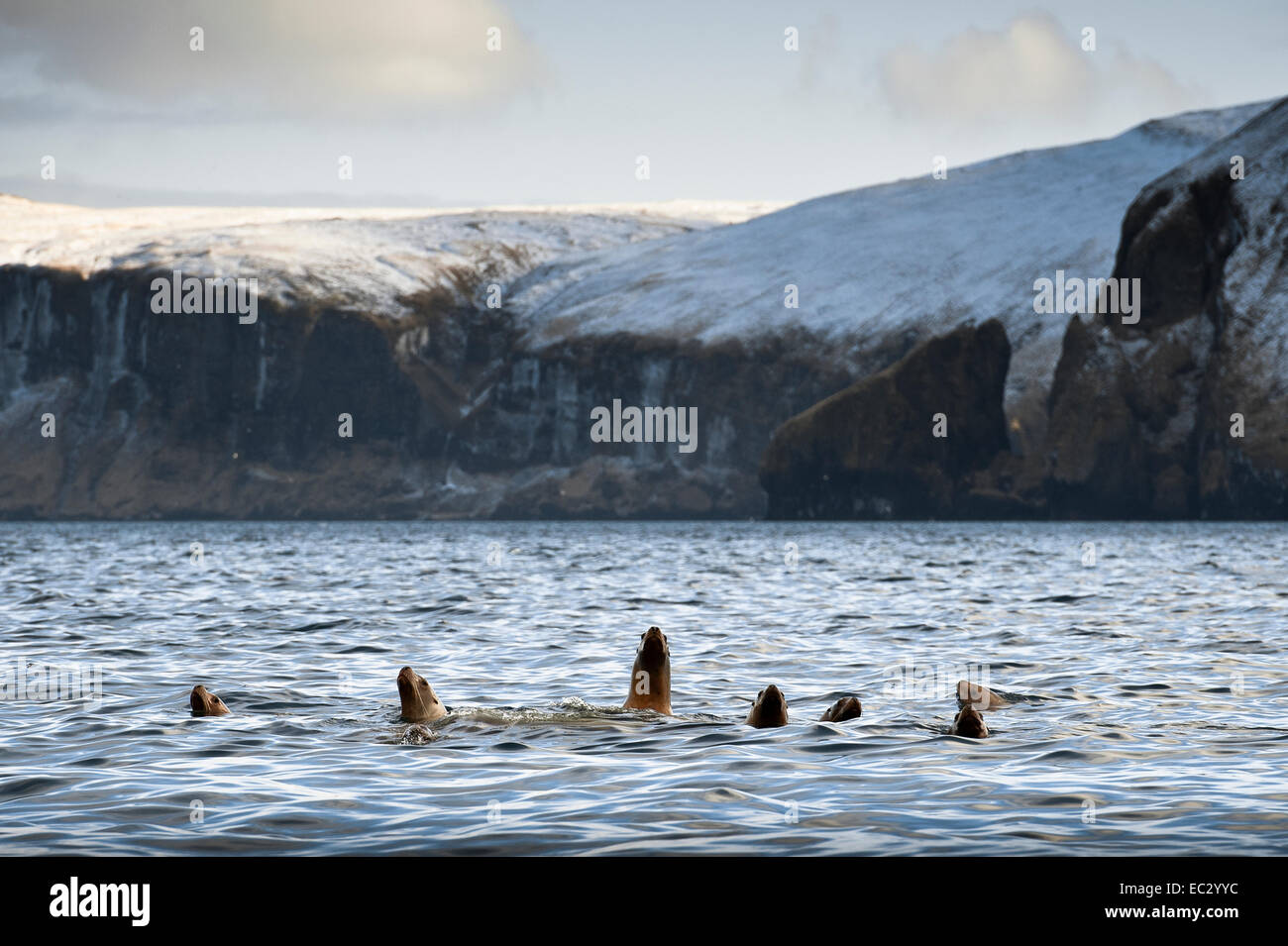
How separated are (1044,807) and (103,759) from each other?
843 centimetres

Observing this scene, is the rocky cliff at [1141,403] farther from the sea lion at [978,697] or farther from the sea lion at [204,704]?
the sea lion at [204,704]

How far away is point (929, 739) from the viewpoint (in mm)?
15773

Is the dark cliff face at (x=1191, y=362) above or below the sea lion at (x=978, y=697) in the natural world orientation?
above

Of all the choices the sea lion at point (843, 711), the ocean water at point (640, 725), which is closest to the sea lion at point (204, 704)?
the ocean water at point (640, 725)

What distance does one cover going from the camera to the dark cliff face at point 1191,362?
Result: 408 feet

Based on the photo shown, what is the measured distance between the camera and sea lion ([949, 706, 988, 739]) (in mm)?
15844

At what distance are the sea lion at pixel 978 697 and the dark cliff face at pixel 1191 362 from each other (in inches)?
4394

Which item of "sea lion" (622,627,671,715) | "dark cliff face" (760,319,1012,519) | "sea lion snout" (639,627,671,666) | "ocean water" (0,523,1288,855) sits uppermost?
"dark cliff face" (760,319,1012,519)

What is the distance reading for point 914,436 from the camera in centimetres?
15188

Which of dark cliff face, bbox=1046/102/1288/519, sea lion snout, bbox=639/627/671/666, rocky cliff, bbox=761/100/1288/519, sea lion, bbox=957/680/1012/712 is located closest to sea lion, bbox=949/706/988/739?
sea lion, bbox=957/680/1012/712

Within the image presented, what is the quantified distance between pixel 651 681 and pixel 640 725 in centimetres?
77

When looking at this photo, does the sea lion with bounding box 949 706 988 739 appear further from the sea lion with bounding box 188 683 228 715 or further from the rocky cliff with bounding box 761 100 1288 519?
the rocky cliff with bounding box 761 100 1288 519

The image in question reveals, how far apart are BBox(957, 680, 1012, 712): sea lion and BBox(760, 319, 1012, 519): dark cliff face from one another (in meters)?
132
